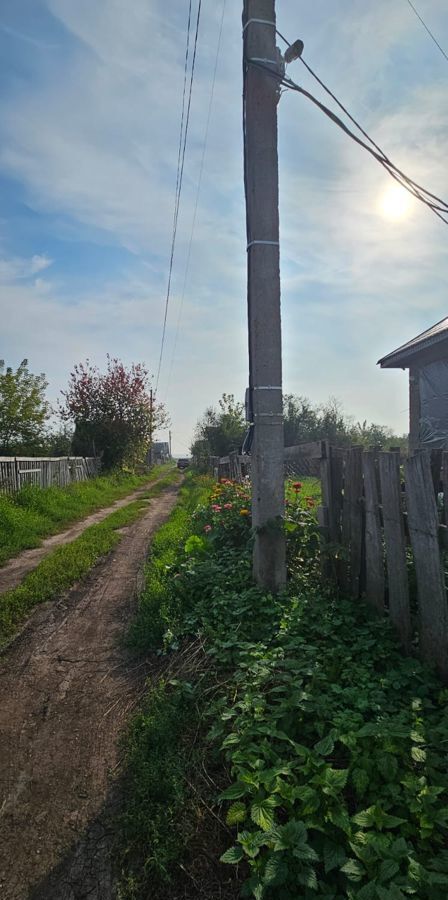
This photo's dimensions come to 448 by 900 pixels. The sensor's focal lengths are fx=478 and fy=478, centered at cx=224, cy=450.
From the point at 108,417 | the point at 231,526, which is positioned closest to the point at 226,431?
the point at 108,417

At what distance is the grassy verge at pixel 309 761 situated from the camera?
154 centimetres

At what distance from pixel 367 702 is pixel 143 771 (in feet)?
3.52

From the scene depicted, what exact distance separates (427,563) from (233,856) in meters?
1.72

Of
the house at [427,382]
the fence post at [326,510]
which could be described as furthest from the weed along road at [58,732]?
the house at [427,382]

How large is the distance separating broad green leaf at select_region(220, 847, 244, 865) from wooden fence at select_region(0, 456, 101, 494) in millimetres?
10061

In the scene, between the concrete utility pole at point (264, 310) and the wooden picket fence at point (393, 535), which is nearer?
the wooden picket fence at point (393, 535)

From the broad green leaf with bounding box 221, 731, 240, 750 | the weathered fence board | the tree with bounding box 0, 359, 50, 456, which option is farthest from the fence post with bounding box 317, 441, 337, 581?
the tree with bounding box 0, 359, 50, 456

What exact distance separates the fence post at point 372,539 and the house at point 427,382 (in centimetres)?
523

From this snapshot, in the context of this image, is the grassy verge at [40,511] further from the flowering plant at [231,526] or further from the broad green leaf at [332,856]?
the broad green leaf at [332,856]

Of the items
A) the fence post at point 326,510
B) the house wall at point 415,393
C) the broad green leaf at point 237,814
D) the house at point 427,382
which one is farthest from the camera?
the house wall at point 415,393

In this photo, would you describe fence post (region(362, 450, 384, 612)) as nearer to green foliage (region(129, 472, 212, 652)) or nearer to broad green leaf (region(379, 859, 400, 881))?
green foliage (region(129, 472, 212, 652))

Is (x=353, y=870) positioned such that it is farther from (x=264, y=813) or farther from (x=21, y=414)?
(x=21, y=414)

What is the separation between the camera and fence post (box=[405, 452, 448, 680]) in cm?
260

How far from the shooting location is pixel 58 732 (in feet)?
8.63
